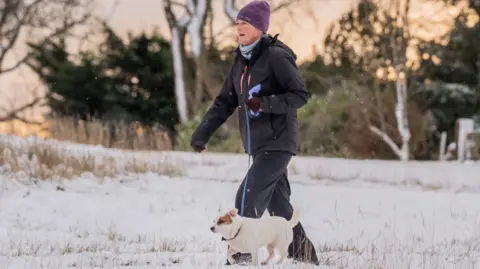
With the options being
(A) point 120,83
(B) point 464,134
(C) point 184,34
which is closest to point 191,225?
(B) point 464,134

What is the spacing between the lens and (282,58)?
472cm

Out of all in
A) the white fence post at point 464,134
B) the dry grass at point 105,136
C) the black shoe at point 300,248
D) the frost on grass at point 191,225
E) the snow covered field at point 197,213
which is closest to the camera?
the black shoe at point 300,248

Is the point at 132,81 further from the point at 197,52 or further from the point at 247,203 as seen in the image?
the point at 247,203

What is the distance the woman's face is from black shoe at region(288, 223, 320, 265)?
1366mm

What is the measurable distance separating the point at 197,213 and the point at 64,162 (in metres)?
2.91

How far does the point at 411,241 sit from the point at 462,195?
13.1 ft

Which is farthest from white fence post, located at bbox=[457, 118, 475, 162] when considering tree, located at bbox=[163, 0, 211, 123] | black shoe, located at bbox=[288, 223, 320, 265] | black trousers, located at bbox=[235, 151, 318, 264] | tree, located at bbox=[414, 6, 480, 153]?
black trousers, located at bbox=[235, 151, 318, 264]

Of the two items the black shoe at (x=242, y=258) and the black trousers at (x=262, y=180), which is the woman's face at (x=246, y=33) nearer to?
the black trousers at (x=262, y=180)

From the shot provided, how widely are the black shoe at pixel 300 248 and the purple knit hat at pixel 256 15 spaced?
4.76ft

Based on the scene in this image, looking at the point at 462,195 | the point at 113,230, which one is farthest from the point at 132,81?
the point at 113,230

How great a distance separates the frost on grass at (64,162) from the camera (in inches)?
406

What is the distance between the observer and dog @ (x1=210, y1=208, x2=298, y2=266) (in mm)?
4480

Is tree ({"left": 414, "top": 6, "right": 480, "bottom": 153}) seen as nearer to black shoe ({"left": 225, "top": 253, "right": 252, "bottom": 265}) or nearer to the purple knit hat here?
the purple knit hat

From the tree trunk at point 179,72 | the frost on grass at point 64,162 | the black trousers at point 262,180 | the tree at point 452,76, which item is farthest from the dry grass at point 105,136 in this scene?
the tree at point 452,76
